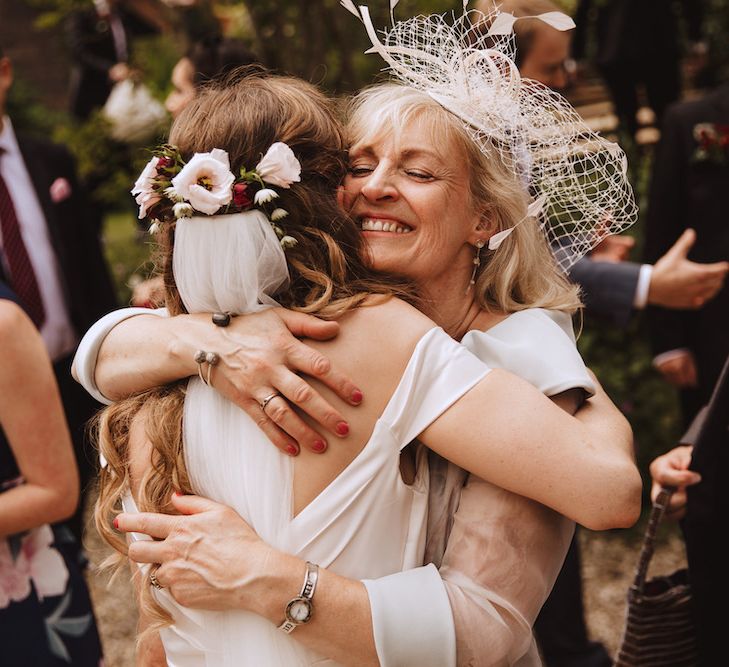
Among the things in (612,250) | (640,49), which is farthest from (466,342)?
(640,49)

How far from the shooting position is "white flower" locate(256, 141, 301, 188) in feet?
5.93

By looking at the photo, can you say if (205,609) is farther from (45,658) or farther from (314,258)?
(45,658)

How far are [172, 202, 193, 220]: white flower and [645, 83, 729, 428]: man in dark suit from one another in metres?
3.01

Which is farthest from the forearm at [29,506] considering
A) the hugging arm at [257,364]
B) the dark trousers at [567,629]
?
the dark trousers at [567,629]

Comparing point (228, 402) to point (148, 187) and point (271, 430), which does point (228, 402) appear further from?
point (148, 187)

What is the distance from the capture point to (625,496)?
182 centimetres

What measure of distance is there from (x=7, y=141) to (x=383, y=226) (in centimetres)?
319

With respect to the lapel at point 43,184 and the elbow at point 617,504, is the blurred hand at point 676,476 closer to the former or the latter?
the elbow at point 617,504

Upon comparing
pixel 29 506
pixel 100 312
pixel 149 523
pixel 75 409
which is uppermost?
pixel 149 523

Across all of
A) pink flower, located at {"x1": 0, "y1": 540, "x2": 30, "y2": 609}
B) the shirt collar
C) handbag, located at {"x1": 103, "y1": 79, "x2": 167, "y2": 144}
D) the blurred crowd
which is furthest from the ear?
Result: handbag, located at {"x1": 103, "y1": 79, "x2": 167, "y2": 144}

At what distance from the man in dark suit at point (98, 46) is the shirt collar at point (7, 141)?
3.24m

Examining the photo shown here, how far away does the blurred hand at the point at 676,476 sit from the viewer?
97.0 inches

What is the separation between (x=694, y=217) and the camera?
4.27 m

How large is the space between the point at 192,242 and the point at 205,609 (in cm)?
73
